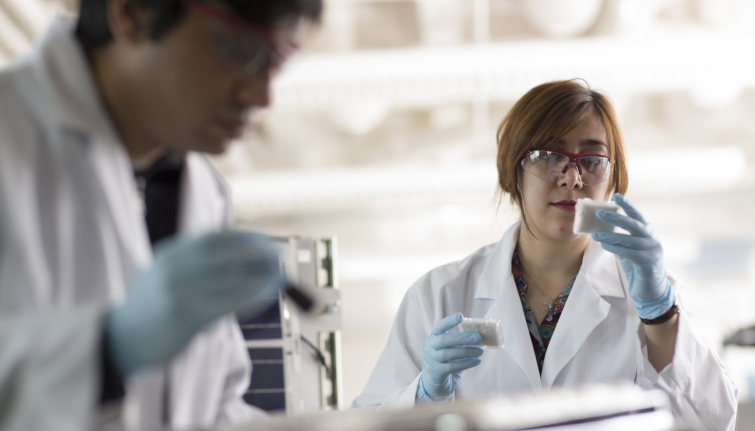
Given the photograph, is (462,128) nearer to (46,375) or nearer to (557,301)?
(557,301)

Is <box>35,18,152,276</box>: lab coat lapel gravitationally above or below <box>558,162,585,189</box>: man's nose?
above

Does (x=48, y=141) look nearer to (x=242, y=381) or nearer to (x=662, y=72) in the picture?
(x=242, y=381)


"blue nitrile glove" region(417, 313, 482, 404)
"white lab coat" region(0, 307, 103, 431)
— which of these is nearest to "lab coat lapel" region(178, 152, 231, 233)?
"white lab coat" region(0, 307, 103, 431)

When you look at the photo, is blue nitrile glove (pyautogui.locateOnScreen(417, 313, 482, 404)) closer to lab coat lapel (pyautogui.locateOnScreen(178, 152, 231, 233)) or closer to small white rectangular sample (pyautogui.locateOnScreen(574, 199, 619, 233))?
small white rectangular sample (pyautogui.locateOnScreen(574, 199, 619, 233))

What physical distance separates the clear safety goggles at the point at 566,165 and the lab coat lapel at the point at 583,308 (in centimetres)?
28

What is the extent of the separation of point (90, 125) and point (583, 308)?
1.46 meters

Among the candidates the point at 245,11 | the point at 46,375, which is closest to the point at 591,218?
the point at 245,11

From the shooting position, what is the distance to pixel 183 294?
836 mm

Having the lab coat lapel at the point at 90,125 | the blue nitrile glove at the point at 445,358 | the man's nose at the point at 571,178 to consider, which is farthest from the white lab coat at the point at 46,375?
the man's nose at the point at 571,178

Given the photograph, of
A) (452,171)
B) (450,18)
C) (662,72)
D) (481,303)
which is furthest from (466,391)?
(452,171)

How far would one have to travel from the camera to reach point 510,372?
1.85 m

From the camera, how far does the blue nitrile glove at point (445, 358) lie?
5.38 ft

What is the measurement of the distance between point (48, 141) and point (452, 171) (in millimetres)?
4069

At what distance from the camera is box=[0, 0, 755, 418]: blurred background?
332 centimetres
